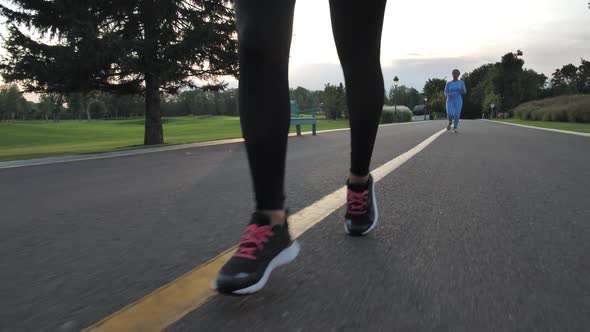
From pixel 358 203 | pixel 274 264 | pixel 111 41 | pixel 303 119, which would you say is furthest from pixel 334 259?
pixel 303 119

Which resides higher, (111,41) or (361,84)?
(111,41)

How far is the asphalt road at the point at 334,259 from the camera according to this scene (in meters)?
1.02

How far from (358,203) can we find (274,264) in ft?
2.04

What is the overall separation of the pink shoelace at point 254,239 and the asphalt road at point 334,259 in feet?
0.42

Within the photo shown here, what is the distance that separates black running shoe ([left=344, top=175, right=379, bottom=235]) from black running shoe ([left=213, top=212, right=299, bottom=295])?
46 centimetres

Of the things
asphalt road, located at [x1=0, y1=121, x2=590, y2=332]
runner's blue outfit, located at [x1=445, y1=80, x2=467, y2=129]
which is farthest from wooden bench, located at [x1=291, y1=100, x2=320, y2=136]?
asphalt road, located at [x1=0, y1=121, x2=590, y2=332]

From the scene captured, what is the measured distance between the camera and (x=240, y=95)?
1416 mm

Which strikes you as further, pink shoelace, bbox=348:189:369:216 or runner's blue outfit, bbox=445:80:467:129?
runner's blue outfit, bbox=445:80:467:129

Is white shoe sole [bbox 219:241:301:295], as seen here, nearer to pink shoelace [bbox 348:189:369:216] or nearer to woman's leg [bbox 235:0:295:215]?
woman's leg [bbox 235:0:295:215]

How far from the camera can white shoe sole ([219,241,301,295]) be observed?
112 cm

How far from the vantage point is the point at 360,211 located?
69.1 inches

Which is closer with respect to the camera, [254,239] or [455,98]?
[254,239]

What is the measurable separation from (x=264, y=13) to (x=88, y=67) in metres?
11.7

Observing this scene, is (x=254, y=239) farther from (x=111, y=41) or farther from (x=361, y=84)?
(x=111, y=41)
